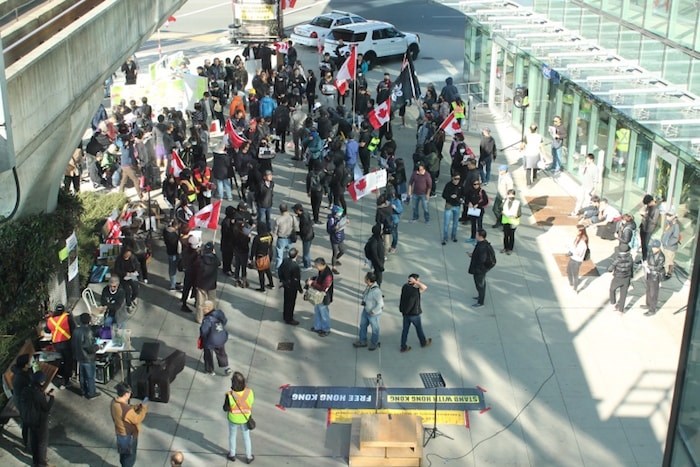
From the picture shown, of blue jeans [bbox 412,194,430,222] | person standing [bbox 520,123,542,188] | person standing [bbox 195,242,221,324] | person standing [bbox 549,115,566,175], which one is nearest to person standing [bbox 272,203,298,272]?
person standing [bbox 195,242,221,324]

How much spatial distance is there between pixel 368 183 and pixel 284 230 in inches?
96.0

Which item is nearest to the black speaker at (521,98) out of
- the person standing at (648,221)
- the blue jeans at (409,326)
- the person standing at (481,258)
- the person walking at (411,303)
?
the person standing at (648,221)

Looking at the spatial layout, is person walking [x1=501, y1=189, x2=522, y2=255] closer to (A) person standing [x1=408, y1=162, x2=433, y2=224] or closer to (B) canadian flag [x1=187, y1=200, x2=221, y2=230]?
(A) person standing [x1=408, y1=162, x2=433, y2=224]

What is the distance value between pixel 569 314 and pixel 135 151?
11021 millimetres

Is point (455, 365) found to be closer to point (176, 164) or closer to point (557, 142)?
point (176, 164)

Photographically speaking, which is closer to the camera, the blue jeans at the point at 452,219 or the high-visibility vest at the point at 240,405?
the high-visibility vest at the point at 240,405

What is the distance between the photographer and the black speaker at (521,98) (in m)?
28.1

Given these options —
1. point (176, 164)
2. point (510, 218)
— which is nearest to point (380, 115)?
point (176, 164)

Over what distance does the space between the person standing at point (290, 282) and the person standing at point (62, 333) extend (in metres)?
3.69

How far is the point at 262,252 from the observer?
59.6 feet

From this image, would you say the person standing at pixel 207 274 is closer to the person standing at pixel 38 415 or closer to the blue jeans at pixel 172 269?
the blue jeans at pixel 172 269

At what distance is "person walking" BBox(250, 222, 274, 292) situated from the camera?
18047 millimetres

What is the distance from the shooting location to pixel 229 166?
75.1 ft

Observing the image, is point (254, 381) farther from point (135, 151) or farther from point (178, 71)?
point (178, 71)
